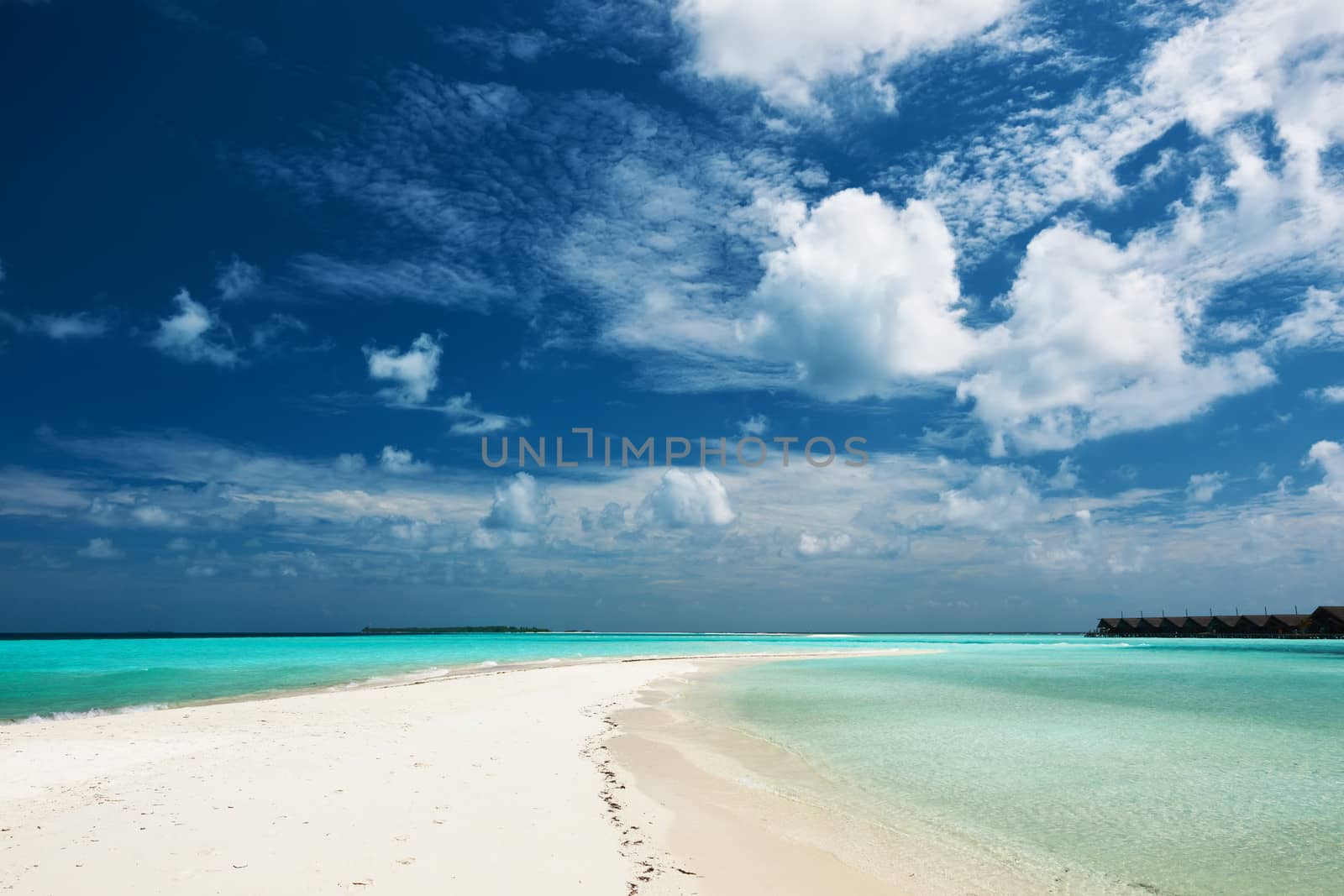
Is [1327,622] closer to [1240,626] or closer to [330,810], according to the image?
[1240,626]

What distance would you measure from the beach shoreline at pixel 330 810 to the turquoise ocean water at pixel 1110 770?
4552mm

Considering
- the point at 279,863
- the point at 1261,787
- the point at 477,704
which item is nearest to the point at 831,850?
the point at 279,863

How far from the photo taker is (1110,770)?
13781 millimetres

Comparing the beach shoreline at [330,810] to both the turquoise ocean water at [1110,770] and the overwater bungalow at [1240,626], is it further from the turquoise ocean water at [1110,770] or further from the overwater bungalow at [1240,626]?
the overwater bungalow at [1240,626]

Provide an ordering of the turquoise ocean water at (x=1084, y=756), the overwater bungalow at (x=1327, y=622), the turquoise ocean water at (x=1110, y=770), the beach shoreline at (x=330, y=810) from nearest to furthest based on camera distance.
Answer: the beach shoreline at (x=330, y=810) → the turquoise ocean water at (x=1110, y=770) → the turquoise ocean water at (x=1084, y=756) → the overwater bungalow at (x=1327, y=622)

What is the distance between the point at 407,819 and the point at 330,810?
120 centimetres

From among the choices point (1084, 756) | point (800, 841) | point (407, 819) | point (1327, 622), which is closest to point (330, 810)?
point (407, 819)

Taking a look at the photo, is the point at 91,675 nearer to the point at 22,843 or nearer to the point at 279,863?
the point at 22,843

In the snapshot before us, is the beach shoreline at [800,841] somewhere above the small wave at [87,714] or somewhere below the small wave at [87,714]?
above

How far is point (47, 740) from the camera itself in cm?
1638

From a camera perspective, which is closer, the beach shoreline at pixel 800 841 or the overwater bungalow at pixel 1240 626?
the beach shoreline at pixel 800 841

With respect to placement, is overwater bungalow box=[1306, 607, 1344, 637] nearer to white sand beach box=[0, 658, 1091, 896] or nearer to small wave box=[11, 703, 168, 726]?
white sand beach box=[0, 658, 1091, 896]

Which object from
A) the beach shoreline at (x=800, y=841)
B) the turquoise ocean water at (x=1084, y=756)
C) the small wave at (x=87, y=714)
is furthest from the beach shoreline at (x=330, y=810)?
the turquoise ocean water at (x=1084, y=756)

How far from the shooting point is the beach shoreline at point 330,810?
7348 millimetres
